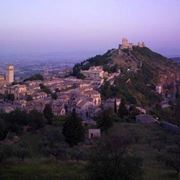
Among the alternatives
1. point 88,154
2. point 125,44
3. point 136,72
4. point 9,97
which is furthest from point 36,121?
point 125,44

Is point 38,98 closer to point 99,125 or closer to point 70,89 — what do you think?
point 70,89

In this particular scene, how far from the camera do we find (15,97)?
173ft

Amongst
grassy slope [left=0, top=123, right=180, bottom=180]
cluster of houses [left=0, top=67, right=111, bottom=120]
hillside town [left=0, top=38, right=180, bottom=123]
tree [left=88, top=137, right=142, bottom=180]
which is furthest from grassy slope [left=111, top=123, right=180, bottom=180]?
cluster of houses [left=0, top=67, right=111, bottom=120]

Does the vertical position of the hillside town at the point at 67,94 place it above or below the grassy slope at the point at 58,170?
below

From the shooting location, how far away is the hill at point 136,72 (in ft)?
186

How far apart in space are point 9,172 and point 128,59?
6329 cm

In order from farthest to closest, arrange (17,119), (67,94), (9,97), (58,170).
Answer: (67,94)
(9,97)
(17,119)
(58,170)

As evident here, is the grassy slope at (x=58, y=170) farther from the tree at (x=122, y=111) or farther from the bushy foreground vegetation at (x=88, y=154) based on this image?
the tree at (x=122, y=111)

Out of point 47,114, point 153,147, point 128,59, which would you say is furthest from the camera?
point 128,59

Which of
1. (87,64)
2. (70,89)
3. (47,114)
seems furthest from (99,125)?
(87,64)

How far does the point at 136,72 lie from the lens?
68.5 metres

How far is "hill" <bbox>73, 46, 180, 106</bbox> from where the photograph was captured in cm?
5666

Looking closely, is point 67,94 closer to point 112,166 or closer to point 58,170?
point 58,170

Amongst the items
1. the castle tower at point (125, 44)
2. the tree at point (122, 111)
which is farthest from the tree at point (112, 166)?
the castle tower at point (125, 44)
